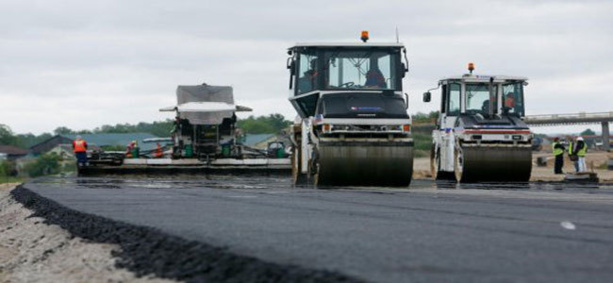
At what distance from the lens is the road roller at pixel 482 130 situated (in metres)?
23.4

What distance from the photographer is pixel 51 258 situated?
948 centimetres

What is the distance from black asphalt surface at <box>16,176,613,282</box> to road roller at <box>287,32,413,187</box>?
452 cm

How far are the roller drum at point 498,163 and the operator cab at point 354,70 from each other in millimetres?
3426

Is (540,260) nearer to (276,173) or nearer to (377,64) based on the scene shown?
(377,64)

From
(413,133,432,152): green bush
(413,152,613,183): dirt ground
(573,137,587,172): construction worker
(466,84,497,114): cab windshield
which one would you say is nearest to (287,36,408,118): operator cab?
(466,84,497,114): cab windshield

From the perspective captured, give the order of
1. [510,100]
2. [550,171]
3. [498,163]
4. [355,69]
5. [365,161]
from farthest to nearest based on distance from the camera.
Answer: [550,171] → [510,100] → [498,163] → [355,69] → [365,161]

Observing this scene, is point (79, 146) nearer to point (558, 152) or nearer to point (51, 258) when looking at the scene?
point (558, 152)

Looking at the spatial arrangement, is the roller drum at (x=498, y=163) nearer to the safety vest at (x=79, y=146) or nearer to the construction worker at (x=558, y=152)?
the construction worker at (x=558, y=152)

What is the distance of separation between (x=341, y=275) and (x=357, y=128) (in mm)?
14403

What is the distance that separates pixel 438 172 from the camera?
2673 centimetres

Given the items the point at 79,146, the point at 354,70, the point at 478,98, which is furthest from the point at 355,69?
the point at 79,146

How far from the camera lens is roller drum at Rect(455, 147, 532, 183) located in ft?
76.7

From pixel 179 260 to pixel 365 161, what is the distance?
497 inches

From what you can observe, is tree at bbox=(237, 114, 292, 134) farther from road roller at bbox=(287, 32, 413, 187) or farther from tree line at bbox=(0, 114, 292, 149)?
road roller at bbox=(287, 32, 413, 187)
